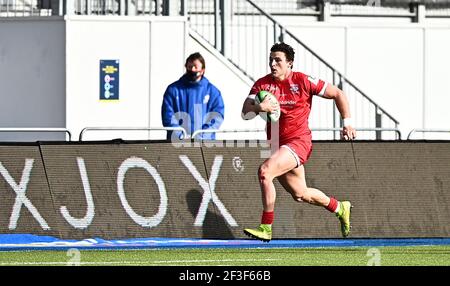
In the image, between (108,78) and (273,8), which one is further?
(273,8)

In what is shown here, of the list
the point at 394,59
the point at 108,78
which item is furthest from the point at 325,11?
the point at 108,78

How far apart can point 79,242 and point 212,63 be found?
825cm

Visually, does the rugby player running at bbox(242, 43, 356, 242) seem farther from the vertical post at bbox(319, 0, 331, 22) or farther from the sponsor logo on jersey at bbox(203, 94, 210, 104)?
the vertical post at bbox(319, 0, 331, 22)

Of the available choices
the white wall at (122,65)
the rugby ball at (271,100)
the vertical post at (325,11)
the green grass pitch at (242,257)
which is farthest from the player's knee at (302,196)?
the vertical post at (325,11)

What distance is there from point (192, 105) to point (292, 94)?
10.4ft

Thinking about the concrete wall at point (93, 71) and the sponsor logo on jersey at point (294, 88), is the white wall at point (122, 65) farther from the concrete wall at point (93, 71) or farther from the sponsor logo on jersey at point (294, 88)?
the sponsor logo on jersey at point (294, 88)

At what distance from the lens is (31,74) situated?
2419cm

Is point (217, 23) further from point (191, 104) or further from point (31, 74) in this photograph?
point (191, 104)

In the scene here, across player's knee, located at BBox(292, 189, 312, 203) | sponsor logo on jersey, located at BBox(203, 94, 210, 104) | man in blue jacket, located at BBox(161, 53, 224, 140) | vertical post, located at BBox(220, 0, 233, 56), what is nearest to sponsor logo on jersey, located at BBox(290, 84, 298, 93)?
player's knee, located at BBox(292, 189, 312, 203)

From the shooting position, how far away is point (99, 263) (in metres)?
14.0
